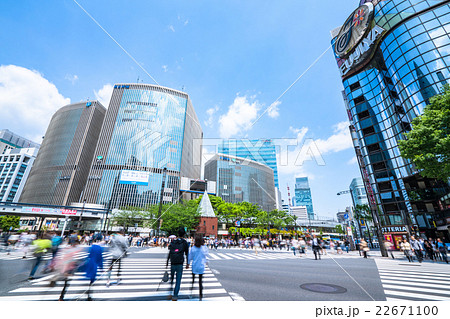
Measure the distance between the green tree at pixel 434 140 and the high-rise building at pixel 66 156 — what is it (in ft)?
312

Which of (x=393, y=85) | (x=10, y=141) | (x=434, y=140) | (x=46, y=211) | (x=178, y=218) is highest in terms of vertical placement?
(x=10, y=141)

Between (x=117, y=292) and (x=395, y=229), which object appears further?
(x=395, y=229)

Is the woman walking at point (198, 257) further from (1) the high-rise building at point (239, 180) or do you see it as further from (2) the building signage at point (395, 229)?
(1) the high-rise building at point (239, 180)

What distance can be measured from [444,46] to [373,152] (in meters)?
17.5

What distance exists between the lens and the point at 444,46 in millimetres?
25922

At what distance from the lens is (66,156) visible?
80625 mm

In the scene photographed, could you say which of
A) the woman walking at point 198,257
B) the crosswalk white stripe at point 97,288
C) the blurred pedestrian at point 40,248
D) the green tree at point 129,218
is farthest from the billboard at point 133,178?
the woman walking at point 198,257

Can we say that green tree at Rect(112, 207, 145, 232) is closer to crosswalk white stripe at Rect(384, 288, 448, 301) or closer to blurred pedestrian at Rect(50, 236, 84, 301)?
blurred pedestrian at Rect(50, 236, 84, 301)

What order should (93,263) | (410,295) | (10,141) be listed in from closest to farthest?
(93,263)
(410,295)
(10,141)

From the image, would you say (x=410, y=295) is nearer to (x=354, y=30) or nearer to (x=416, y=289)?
(x=416, y=289)

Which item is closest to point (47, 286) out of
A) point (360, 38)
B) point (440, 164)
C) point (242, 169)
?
point (440, 164)

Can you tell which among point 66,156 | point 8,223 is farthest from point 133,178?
point 66,156

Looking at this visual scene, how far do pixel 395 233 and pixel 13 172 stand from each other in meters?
153

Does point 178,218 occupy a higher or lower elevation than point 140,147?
lower
